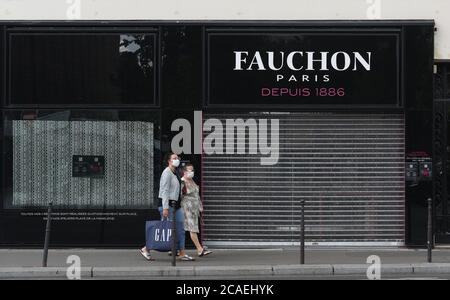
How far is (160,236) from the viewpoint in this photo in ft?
39.4

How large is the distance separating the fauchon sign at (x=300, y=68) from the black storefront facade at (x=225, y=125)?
20 millimetres

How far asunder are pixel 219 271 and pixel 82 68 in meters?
5.35

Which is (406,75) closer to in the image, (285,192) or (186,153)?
(285,192)

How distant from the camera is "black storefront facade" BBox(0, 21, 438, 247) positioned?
44.6ft

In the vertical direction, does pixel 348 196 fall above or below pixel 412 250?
above

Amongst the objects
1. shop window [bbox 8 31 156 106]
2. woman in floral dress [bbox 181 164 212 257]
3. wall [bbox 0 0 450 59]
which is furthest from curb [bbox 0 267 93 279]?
wall [bbox 0 0 450 59]

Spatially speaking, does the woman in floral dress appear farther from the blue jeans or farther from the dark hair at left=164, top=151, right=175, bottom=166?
the dark hair at left=164, top=151, right=175, bottom=166

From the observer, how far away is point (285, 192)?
13.8m

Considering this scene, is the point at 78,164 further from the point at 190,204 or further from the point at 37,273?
the point at 37,273
